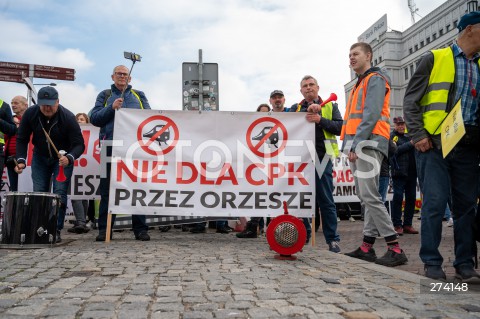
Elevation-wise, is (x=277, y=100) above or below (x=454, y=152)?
above

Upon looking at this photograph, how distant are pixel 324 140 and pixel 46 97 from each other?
3622mm

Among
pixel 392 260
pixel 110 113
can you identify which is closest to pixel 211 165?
pixel 110 113

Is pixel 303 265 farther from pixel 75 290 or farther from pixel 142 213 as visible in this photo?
pixel 142 213

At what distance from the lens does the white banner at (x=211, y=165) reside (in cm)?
636

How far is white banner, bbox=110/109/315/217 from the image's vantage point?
636 centimetres

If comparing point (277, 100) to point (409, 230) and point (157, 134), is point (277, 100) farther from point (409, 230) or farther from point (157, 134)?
point (409, 230)

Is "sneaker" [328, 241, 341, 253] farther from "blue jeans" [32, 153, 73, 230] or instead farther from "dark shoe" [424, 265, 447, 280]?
"blue jeans" [32, 153, 73, 230]

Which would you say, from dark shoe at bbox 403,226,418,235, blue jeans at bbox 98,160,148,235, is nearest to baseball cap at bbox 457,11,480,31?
blue jeans at bbox 98,160,148,235

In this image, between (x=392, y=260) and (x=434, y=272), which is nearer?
(x=434, y=272)

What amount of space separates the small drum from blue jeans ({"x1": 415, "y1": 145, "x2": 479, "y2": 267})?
397 centimetres

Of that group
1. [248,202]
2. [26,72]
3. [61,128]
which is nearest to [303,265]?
[248,202]

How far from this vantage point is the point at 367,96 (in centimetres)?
486

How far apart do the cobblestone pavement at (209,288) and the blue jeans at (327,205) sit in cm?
83

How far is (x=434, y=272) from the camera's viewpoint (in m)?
3.75
